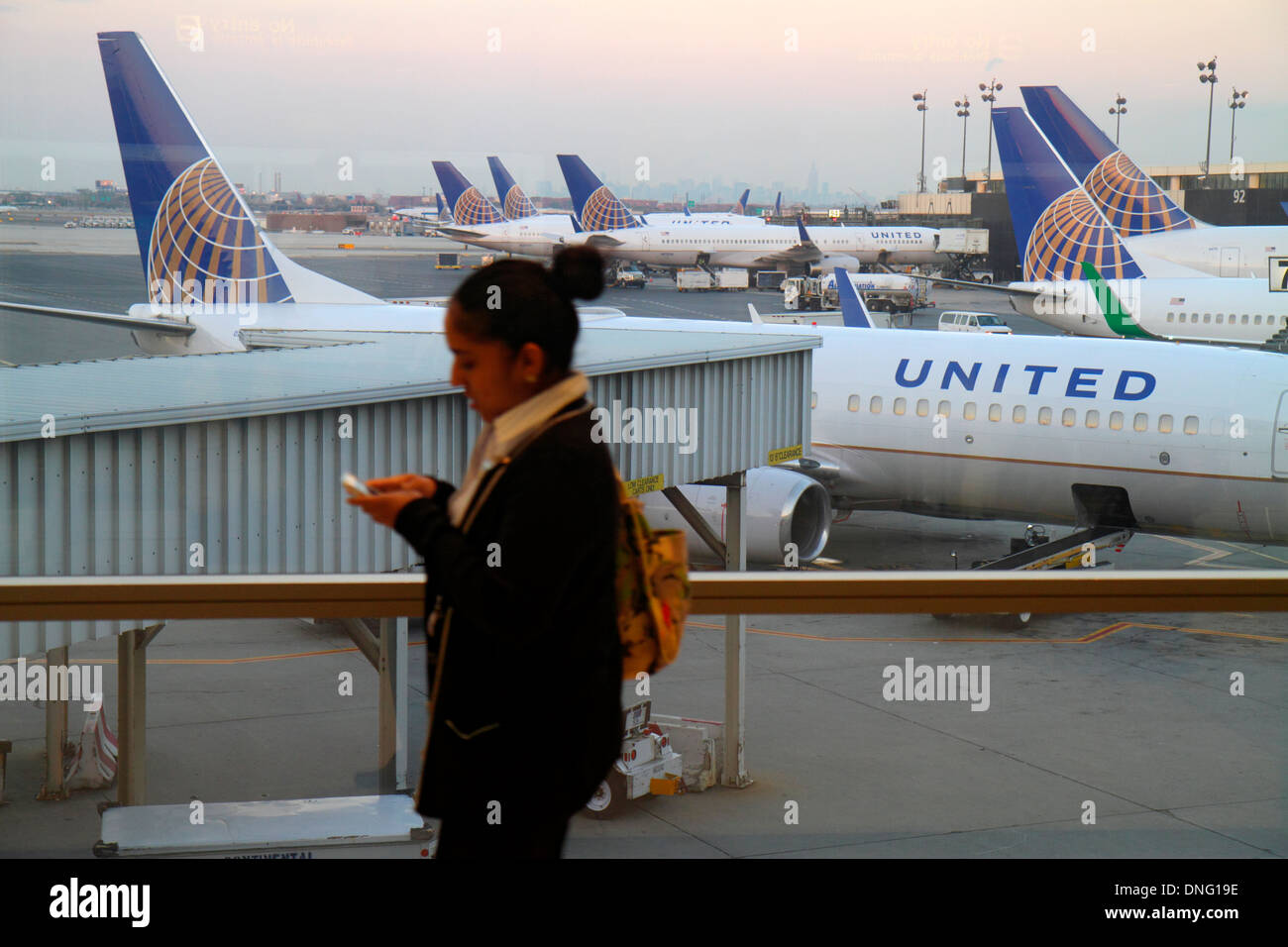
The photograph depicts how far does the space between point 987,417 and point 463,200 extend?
1080cm

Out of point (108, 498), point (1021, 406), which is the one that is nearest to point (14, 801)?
point (108, 498)

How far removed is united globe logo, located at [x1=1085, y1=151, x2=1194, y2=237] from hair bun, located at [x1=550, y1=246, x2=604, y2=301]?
16.1 feet

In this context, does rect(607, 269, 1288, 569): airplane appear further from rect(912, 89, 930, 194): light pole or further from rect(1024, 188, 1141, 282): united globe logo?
rect(912, 89, 930, 194): light pole

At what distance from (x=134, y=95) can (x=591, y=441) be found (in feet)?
12.7

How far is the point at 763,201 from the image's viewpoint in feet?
18.9

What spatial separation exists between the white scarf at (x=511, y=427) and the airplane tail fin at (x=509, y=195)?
2830 mm

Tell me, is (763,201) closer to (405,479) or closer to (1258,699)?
(1258,699)

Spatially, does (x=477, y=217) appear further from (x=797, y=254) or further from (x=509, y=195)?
(x=797, y=254)

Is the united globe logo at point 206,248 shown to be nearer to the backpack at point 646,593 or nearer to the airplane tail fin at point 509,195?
the airplane tail fin at point 509,195

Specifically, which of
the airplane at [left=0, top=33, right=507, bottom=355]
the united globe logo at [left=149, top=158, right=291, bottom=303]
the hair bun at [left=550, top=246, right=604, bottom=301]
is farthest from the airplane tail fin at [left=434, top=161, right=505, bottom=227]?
the hair bun at [left=550, top=246, right=604, bottom=301]

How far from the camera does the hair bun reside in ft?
7.58

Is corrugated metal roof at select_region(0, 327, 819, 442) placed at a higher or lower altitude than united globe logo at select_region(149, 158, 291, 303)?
lower

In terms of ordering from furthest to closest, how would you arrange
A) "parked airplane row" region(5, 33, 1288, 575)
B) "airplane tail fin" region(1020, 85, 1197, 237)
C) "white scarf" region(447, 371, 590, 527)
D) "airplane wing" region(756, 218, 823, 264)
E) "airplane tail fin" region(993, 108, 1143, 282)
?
1. "airplane wing" region(756, 218, 823, 264)
2. "parked airplane row" region(5, 33, 1288, 575)
3. "airplane tail fin" region(993, 108, 1143, 282)
4. "airplane tail fin" region(1020, 85, 1197, 237)
5. "white scarf" region(447, 371, 590, 527)
